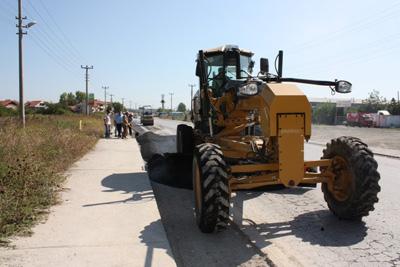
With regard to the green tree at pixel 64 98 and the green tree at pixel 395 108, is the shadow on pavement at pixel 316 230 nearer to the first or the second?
the green tree at pixel 395 108

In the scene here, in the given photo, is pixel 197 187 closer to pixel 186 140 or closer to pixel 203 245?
pixel 203 245

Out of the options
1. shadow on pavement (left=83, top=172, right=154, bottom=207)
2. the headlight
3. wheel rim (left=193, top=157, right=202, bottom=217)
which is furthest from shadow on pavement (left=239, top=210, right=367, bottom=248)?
shadow on pavement (left=83, top=172, right=154, bottom=207)

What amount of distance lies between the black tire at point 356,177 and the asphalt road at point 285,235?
8.7 inches

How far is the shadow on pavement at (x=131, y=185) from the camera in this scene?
26.7ft

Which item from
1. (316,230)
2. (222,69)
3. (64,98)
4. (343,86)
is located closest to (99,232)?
(316,230)

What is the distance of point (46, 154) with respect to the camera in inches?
428

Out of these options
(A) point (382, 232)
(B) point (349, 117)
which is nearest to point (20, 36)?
(A) point (382, 232)

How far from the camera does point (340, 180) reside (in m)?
7.00

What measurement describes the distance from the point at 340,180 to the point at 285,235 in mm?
1374

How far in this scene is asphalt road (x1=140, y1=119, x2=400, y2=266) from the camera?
5.33 meters

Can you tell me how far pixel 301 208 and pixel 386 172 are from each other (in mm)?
5494

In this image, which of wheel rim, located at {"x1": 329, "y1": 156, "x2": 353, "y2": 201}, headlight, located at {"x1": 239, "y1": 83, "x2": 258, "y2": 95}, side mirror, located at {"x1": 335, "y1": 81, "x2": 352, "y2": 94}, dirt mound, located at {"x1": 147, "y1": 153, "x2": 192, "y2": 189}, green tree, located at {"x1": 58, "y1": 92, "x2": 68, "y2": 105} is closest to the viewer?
headlight, located at {"x1": 239, "y1": 83, "x2": 258, "y2": 95}

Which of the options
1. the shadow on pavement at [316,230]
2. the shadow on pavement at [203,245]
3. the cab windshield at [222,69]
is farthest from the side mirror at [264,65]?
the shadow on pavement at [203,245]

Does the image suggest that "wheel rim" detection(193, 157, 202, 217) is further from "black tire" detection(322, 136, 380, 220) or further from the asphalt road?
"black tire" detection(322, 136, 380, 220)
